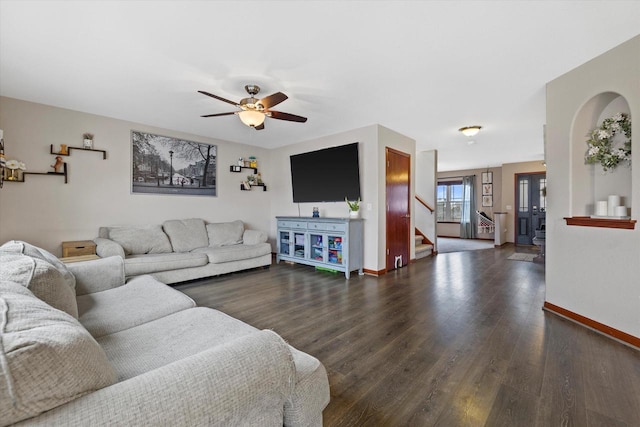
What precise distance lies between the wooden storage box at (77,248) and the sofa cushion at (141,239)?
11.3 inches

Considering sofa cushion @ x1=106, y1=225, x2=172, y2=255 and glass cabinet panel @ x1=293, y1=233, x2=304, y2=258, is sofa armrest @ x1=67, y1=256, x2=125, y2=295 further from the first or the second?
glass cabinet panel @ x1=293, y1=233, x2=304, y2=258

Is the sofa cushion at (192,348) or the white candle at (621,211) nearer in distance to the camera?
the sofa cushion at (192,348)

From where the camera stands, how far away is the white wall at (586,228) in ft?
7.47

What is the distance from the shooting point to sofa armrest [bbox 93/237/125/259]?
3.51m

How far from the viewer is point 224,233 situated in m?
5.03

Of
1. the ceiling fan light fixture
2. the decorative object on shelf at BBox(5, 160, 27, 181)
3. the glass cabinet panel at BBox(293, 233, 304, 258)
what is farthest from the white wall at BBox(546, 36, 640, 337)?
the decorative object on shelf at BBox(5, 160, 27, 181)

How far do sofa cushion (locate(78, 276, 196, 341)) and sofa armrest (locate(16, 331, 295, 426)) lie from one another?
1.10 m

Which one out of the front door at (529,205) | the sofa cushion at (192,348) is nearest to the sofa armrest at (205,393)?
the sofa cushion at (192,348)

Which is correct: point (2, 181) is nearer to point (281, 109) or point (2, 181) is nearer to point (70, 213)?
point (70, 213)

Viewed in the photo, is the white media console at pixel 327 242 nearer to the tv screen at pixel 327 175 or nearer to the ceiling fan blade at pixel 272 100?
the tv screen at pixel 327 175

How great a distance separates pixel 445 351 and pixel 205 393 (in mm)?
1972

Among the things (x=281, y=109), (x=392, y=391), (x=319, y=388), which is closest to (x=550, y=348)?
(x=392, y=391)

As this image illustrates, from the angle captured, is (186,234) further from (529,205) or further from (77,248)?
(529,205)

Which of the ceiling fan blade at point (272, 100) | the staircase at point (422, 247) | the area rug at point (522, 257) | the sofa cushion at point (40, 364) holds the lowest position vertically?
the area rug at point (522, 257)
